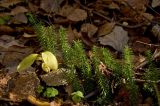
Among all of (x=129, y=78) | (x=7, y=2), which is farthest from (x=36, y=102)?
(x=7, y=2)

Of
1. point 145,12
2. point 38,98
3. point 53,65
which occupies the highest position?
point 145,12

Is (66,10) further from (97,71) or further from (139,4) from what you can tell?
(97,71)

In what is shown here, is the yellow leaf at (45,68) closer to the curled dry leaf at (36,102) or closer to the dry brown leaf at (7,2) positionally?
the curled dry leaf at (36,102)

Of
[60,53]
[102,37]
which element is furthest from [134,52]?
[60,53]

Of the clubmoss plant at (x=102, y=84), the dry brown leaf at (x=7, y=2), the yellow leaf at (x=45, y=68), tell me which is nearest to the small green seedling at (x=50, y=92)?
the yellow leaf at (x=45, y=68)

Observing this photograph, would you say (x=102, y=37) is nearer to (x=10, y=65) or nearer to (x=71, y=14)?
(x=71, y=14)

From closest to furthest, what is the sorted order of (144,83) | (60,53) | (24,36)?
(144,83) < (60,53) < (24,36)

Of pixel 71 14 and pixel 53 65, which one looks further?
pixel 71 14
